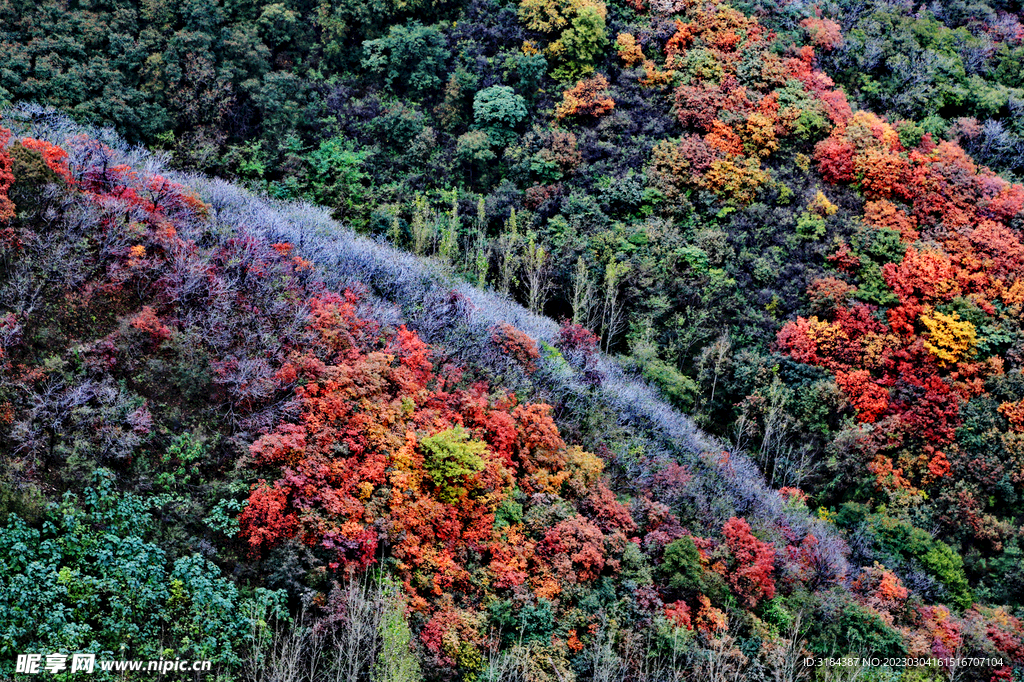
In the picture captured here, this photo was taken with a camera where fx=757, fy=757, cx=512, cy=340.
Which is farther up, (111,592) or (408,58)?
(408,58)

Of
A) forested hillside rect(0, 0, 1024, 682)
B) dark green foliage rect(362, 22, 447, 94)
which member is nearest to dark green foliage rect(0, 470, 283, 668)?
forested hillside rect(0, 0, 1024, 682)

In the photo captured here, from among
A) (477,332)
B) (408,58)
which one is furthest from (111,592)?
(408,58)

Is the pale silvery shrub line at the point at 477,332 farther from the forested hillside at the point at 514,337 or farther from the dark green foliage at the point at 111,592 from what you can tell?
the dark green foliage at the point at 111,592

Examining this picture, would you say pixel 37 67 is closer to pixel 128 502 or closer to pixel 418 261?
pixel 418 261

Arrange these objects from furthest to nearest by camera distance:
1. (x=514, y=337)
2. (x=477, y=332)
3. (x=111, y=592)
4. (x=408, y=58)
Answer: (x=408, y=58)
(x=514, y=337)
(x=477, y=332)
(x=111, y=592)

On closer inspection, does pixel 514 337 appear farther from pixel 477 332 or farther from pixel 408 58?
pixel 408 58

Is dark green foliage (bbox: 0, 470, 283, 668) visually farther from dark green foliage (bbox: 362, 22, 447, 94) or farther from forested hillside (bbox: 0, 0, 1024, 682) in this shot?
dark green foliage (bbox: 362, 22, 447, 94)

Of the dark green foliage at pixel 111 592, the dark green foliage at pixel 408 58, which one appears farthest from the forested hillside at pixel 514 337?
the dark green foliage at pixel 408 58

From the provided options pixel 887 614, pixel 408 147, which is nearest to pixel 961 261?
pixel 887 614
